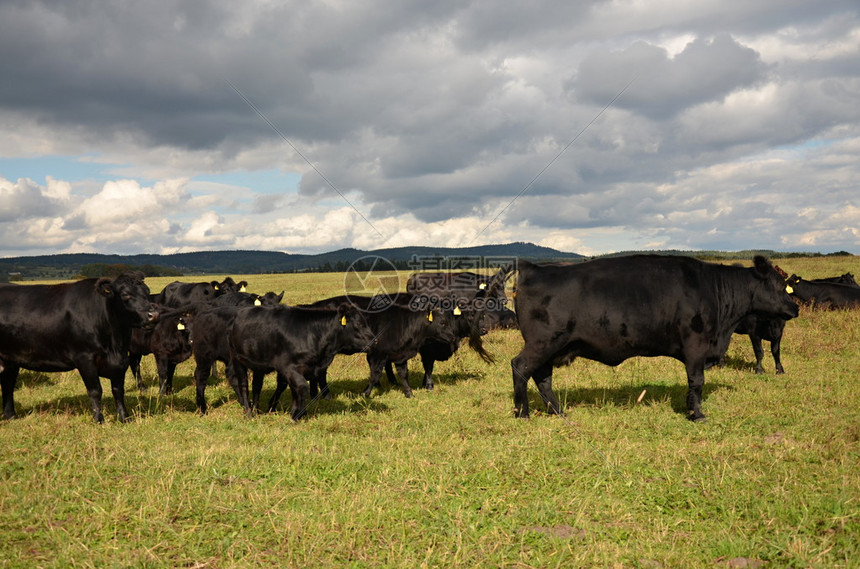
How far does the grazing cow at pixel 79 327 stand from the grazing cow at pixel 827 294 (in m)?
19.7

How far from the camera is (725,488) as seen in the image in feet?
18.4

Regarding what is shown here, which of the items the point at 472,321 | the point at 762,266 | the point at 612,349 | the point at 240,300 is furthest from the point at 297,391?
the point at 762,266

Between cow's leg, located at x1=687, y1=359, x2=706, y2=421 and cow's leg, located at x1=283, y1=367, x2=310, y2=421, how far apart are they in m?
5.88

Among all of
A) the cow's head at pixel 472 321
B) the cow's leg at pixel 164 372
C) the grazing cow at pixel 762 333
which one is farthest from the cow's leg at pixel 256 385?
the grazing cow at pixel 762 333

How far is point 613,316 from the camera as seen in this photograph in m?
8.45

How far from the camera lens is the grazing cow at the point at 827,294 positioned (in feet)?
63.3

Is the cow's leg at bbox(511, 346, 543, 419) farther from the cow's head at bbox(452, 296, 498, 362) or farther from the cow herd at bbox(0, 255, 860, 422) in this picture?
the cow's head at bbox(452, 296, 498, 362)

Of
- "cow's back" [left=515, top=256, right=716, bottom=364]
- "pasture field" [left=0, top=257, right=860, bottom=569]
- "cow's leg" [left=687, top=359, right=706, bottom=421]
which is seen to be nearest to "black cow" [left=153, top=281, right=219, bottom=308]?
"pasture field" [left=0, top=257, right=860, bottom=569]

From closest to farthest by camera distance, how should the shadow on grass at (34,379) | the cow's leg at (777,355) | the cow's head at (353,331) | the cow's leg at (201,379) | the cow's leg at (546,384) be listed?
the cow's leg at (546,384) < the cow's head at (353,331) < the cow's leg at (201,379) < the cow's leg at (777,355) < the shadow on grass at (34,379)

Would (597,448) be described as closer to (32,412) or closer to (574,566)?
(574,566)

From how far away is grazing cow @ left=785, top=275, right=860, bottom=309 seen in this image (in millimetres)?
19281

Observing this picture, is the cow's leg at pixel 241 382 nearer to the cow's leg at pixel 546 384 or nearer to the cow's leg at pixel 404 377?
the cow's leg at pixel 404 377

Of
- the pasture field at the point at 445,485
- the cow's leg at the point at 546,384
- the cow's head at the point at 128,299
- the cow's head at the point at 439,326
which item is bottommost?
the pasture field at the point at 445,485

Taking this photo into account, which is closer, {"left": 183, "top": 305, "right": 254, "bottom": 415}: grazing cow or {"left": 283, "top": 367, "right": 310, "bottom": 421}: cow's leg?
{"left": 283, "top": 367, "right": 310, "bottom": 421}: cow's leg
